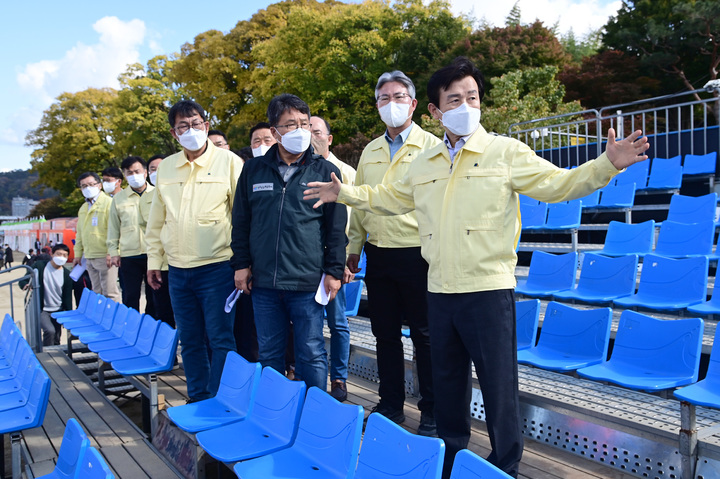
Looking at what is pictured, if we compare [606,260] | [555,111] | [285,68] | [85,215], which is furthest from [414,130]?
[285,68]

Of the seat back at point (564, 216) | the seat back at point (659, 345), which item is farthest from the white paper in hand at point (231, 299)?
the seat back at point (564, 216)

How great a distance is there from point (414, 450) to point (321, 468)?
1.96 feet

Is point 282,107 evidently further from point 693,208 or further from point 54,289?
point 54,289

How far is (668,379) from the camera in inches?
114

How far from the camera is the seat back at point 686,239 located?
4867mm

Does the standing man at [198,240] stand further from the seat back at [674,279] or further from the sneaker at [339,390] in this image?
the seat back at [674,279]

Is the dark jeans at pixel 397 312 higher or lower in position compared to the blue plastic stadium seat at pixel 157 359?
higher

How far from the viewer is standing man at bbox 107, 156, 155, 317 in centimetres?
543

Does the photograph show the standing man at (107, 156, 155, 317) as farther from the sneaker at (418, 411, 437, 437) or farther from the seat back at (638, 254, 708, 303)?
the seat back at (638, 254, 708, 303)

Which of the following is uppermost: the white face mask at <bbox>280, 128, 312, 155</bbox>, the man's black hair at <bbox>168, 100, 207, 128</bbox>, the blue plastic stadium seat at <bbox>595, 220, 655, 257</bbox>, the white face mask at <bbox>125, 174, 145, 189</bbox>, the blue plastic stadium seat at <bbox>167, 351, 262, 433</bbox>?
the man's black hair at <bbox>168, 100, 207, 128</bbox>

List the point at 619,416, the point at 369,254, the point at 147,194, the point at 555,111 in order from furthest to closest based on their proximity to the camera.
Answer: the point at 555,111
the point at 147,194
the point at 369,254
the point at 619,416

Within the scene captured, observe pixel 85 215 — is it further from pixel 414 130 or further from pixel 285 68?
pixel 285 68

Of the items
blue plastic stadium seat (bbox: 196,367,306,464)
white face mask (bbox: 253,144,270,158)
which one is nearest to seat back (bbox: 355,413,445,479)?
blue plastic stadium seat (bbox: 196,367,306,464)

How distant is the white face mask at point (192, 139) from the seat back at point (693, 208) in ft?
15.8
